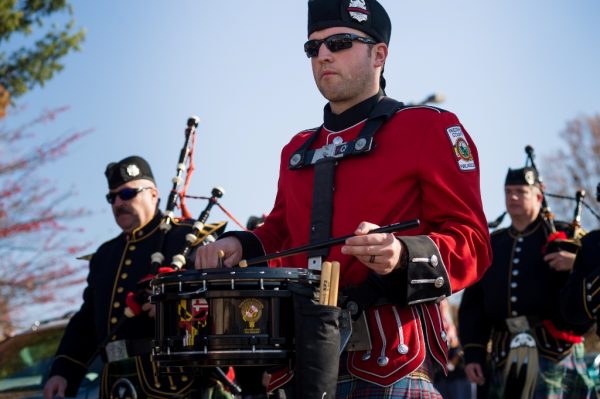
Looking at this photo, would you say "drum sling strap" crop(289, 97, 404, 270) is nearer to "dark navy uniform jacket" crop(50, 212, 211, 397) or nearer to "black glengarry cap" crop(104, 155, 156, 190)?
"dark navy uniform jacket" crop(50, 212, 211, 397)

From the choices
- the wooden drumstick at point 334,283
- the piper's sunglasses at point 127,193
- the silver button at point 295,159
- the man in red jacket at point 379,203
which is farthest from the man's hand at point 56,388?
the wooden drumstick at point 334,283

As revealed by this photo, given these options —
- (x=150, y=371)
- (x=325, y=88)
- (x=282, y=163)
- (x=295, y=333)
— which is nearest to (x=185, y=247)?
(x=150, y=371)

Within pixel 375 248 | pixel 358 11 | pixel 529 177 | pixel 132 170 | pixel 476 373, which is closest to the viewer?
pixel 375 248

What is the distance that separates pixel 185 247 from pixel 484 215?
9.94 ft

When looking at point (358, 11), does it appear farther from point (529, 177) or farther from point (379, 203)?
point (529, 177)

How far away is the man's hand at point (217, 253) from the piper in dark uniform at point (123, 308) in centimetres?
238

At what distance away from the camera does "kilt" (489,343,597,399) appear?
7426 mm

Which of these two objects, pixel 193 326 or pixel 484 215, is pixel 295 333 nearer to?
pixel 193 326

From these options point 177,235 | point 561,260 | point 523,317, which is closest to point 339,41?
point 177,235

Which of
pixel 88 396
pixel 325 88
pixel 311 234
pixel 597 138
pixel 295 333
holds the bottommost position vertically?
pixel 88 396

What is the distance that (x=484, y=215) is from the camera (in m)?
3.45

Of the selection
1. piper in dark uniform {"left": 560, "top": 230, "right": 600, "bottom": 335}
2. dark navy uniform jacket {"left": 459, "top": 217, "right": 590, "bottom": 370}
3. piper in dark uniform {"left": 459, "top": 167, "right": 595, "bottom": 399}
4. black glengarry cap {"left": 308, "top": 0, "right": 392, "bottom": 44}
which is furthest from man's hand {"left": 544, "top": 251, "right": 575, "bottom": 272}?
black glengarry cap {"left": 308, "top": 0, "right": 392, "bottom": 44}

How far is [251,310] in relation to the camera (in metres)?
3.07

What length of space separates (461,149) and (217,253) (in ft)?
2.99
